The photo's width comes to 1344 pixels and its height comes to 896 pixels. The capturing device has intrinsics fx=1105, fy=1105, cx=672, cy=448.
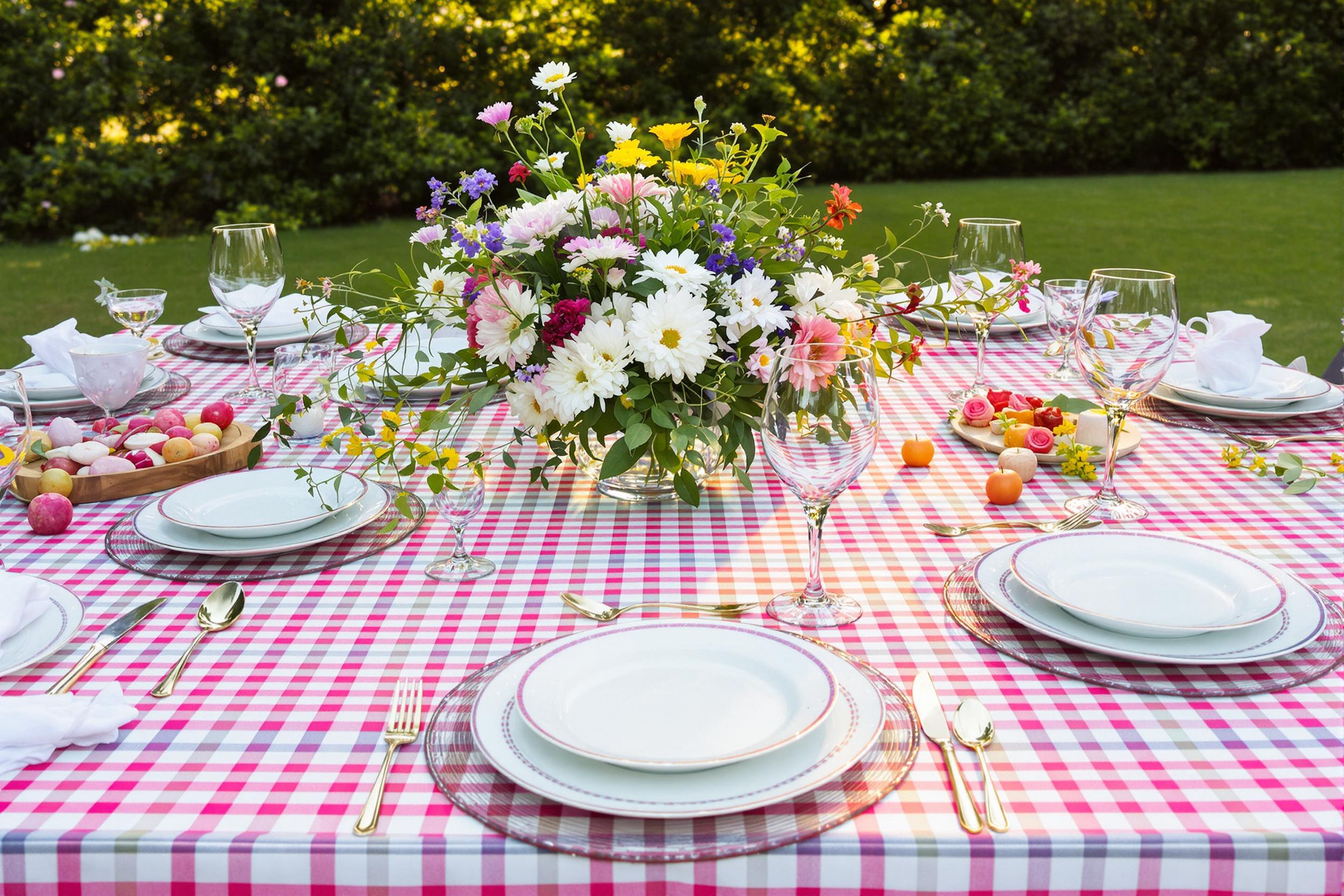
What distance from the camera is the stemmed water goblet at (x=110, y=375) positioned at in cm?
175

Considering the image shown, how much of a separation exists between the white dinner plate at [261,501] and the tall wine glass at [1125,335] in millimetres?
958

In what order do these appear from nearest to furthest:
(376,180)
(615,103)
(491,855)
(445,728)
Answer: (491,855) → (445,728) → (376,180) → (615,103)

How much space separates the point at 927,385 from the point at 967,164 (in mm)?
9590

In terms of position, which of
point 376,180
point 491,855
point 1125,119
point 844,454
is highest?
point 1125,119

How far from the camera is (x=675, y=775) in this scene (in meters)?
0.86

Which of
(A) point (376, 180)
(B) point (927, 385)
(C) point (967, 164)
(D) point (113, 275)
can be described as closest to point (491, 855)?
(B) point (927, 385)

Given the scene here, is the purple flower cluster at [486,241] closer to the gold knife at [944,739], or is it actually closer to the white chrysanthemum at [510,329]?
the white chrysanthemum at [510,329]

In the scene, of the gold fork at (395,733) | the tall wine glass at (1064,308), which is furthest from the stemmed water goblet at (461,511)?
the tall wine glass at (1064,308)

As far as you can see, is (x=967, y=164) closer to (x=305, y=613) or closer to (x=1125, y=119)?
(x=1125, y=119)

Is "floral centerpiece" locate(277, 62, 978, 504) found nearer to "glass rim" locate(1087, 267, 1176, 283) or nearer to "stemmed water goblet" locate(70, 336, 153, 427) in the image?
"glass rim" locate(1087, 267, 1176, 283)

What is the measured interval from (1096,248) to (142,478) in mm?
7314

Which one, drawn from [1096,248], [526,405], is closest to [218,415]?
[526,405]

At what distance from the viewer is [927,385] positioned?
2.06 m

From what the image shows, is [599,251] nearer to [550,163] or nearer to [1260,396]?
[550,163]
